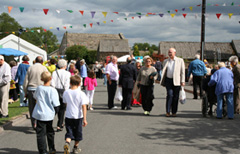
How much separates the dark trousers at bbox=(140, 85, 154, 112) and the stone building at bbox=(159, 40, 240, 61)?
65.4 metres

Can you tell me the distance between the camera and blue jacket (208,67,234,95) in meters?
8.77

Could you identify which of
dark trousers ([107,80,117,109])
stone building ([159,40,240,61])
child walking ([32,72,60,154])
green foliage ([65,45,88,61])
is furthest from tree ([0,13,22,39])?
child walking ([32,72,60,154])

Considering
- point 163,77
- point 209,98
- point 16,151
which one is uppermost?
point 163,77

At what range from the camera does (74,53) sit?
74.9 meters

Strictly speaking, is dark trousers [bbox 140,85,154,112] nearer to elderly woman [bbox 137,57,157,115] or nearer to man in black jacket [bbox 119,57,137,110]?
elderly woman [bbox 137,57,157,115]

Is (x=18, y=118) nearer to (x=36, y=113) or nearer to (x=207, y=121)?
(x=36, y=113)

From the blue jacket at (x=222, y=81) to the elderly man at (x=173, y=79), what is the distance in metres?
0.92

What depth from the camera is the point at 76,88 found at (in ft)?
17.5

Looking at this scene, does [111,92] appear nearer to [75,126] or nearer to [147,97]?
[147,97]

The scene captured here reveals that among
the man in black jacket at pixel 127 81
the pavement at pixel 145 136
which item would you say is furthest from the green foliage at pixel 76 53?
the pavement at pixel 145 136

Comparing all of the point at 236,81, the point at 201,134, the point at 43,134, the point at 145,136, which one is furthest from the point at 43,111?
the point at 236,81

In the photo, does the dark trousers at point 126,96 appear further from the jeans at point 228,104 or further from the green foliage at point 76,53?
the green foliage at point 76,53

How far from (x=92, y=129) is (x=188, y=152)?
9.48ft

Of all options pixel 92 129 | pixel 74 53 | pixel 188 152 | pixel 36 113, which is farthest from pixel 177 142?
pixel 74 53
